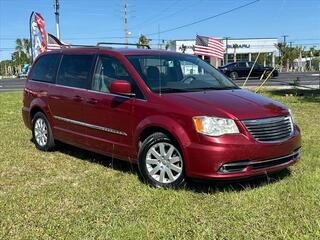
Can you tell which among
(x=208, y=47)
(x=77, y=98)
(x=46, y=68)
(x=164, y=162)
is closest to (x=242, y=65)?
(x=208, y=47)

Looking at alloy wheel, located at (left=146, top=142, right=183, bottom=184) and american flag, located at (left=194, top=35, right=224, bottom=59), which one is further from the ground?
american flag, located at (left=194, top=35, right=224, bottom=59)

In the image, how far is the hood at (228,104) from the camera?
5523mm

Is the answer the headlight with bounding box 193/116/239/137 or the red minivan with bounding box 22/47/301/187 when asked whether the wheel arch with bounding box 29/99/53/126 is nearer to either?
the red minivan with bounding box 22/47/301/187

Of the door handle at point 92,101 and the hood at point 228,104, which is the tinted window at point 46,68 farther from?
the hood at point 228,104

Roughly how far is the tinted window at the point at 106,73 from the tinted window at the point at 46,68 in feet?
4.40

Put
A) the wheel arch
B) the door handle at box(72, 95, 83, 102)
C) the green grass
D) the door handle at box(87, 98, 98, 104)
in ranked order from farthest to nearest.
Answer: the wheel arch, the door handle at box(72, 95, 83, 102), the door handle at box(87, 98, 98, 104), the green grass

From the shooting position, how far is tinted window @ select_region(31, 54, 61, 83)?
320 inches

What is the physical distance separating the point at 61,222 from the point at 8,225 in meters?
0.50

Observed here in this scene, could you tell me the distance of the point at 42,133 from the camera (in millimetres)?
8445

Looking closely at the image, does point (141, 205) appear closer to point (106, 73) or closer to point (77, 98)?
point (106, 73)

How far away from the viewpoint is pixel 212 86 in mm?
6645

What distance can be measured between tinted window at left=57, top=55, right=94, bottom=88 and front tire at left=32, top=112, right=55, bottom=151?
0.87 meters

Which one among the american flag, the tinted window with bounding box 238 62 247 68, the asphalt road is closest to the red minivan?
the american flag

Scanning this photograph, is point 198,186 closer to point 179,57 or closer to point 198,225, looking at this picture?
point 198,225
